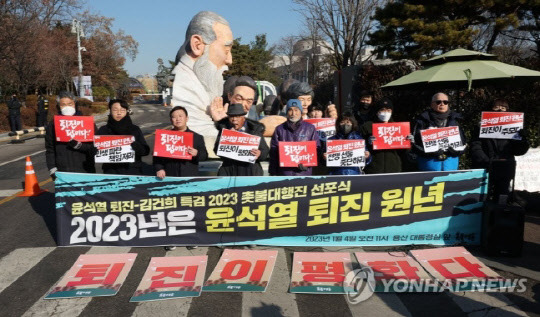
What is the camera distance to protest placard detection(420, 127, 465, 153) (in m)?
5.59

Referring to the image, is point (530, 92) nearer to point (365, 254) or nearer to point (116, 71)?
point (365, 254)

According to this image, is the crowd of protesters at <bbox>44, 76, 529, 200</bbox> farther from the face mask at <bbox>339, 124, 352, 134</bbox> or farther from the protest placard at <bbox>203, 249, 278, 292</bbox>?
the protest placard at <bbox>203, 249, 278, 292</bbox>

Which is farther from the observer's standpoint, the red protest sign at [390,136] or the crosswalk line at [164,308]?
the red protest sign at [390,136]

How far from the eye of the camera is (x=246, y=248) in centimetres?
523

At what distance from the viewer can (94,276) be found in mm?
4414

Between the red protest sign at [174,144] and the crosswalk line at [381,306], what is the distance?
2.84 metres

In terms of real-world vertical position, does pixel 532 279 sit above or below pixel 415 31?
below

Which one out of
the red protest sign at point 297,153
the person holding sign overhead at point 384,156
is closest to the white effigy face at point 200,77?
the red protest sign at point 297,153

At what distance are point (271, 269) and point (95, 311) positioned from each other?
190 centimetres

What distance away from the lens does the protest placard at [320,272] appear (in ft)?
13.6

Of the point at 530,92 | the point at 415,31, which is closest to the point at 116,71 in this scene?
the point at 415,31

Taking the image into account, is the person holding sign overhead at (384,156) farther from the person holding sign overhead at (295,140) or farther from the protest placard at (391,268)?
the protest placard at (391,268)

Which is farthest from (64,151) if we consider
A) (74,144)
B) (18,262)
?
(18,262)

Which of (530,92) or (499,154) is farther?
(530,92)
